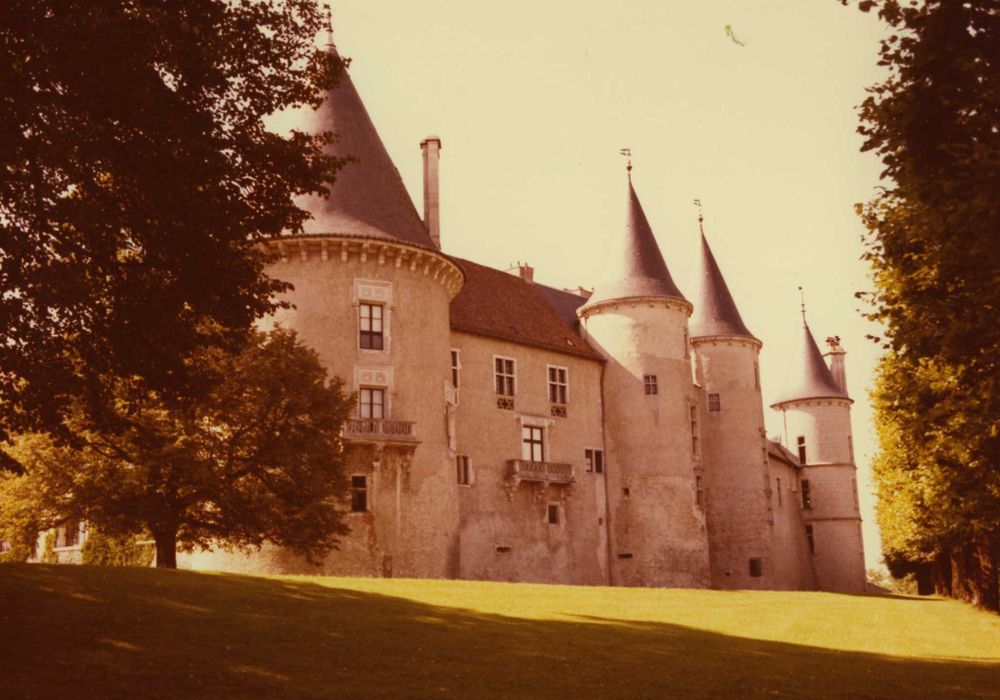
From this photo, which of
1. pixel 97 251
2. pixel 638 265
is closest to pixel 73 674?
pixel 97 251

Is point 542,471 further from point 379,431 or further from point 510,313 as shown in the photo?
point 379,431

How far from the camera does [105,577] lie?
2086cm

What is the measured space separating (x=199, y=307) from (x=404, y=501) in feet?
73.8

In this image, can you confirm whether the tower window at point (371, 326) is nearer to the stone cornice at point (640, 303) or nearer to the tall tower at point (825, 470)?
the stone cornice at point (640, 303)

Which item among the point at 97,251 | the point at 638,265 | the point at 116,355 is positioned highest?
the point at 638,265

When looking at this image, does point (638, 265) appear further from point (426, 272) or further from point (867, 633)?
point (867, 633)

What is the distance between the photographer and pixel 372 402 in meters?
38.8

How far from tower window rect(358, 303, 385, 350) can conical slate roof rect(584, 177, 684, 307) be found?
16.2 m

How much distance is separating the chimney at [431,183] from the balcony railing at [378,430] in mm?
10024

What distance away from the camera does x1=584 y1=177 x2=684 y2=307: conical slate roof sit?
170 ft

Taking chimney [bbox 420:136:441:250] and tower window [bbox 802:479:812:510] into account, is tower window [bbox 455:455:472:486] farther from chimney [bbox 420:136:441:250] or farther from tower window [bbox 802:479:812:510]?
tower window [bbox 802:479:812:510]

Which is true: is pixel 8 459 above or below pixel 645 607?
above

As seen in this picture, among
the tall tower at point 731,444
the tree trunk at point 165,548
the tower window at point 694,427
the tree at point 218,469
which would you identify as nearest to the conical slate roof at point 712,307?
the tall tower at point 731,444

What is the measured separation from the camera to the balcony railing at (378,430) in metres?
37.5
